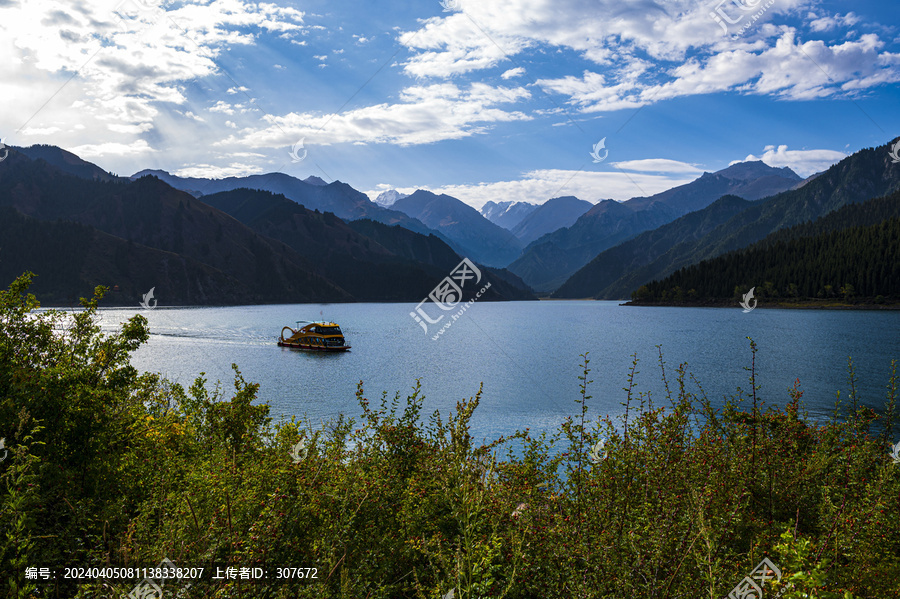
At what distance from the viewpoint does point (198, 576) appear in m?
5.52

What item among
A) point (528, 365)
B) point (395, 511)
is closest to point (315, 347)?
point (528, 365)

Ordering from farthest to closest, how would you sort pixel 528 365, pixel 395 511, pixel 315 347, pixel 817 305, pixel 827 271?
pixel 827 271 < pixel 817 305 < pixel 315 347 < pixel 528 365 < pixel 395 511

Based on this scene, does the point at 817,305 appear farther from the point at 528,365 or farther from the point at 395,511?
the point at 395,511

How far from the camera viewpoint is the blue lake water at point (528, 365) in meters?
38.0

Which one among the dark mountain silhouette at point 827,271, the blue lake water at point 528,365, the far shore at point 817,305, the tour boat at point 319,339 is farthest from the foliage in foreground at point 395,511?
the dark mountain silhouette at point 827,271

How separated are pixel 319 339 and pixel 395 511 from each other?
73.8m

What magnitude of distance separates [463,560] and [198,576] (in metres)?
3.07

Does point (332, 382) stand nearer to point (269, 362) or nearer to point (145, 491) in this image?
point (269, 362)

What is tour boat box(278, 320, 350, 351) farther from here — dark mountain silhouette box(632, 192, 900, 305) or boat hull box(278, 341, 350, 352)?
dark mountain silhouette box(632, 192, 900, 305)

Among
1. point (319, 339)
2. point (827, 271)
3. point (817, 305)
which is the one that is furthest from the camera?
point (827, 271)

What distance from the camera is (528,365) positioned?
57781 mm

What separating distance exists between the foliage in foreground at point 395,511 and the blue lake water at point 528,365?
9.46m

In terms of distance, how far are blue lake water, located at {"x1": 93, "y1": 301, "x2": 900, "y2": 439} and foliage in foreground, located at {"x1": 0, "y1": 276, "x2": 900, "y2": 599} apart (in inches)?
372

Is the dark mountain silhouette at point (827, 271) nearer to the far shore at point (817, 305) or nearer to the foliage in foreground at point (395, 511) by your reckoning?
the far shore at point (817, 305)
